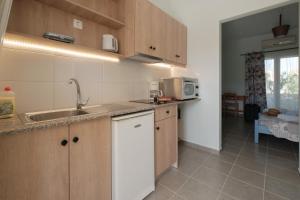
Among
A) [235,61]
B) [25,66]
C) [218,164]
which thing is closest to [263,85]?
[235,61]

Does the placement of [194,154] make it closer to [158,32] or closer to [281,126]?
[281,126]

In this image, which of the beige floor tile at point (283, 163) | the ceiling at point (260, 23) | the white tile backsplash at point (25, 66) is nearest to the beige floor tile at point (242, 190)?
the beige floor tile at point (283, 163)

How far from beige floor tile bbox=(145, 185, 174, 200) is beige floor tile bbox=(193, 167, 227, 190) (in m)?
0.43

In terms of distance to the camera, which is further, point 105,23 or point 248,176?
point 248,176

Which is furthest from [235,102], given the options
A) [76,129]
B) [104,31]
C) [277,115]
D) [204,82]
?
[76,129]

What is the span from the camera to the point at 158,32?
1.97 metres

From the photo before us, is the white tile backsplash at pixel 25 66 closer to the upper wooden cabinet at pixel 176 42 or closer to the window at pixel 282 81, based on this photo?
the upper wooden cabinet at pixel 176 42

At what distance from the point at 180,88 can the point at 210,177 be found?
1.18 meters

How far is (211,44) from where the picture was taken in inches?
94.7

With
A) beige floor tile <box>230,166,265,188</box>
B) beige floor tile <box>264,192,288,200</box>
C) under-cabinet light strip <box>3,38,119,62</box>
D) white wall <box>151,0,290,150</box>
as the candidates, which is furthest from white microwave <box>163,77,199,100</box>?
beige floor tile <box>264,192,288,200</box>

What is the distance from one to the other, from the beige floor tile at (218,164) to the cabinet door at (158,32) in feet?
5.42

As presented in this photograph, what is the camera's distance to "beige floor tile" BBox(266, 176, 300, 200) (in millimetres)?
1450

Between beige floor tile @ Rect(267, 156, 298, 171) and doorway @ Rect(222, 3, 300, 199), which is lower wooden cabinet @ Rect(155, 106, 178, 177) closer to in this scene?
doorway @ Rect(222, 3, 300, 199)

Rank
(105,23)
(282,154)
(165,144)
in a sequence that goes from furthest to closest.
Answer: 1. (282,154)
2. (165,144)
3. (105,23)
